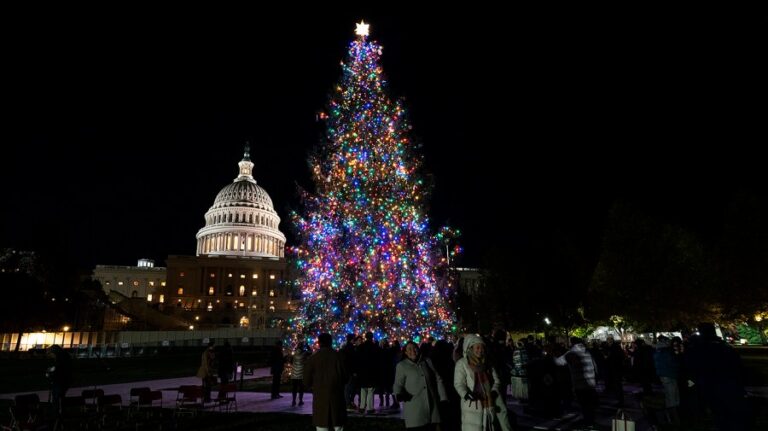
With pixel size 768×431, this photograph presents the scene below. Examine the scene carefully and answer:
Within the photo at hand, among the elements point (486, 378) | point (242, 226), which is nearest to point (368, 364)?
point (486, 378)

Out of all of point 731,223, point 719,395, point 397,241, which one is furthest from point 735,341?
point 719,395

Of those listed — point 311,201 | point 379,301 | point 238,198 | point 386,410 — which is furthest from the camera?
point 238,198

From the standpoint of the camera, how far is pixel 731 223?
39.6m

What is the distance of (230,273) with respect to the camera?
123250 mm

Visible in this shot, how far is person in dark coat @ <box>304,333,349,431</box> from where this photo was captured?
8133 millimetres

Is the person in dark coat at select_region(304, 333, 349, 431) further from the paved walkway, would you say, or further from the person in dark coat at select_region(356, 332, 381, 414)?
the person in dark coat at select_region(356, 332, 381, 414)

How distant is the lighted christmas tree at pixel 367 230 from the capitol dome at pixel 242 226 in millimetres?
116500

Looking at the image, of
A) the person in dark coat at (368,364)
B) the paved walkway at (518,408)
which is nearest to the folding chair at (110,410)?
the paved walkway at (518,408)

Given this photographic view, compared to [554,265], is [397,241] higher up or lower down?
lower down

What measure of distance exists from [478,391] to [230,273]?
122463 mm

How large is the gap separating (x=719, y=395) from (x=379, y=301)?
42.3 feet

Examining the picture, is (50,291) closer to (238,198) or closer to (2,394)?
(2,394)

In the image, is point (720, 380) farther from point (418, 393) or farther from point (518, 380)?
point (518, 380)

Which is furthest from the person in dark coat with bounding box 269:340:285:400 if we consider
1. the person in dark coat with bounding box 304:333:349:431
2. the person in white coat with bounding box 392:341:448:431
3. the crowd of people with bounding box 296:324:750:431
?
the person in white coat with bounding box 392:341:448:431
